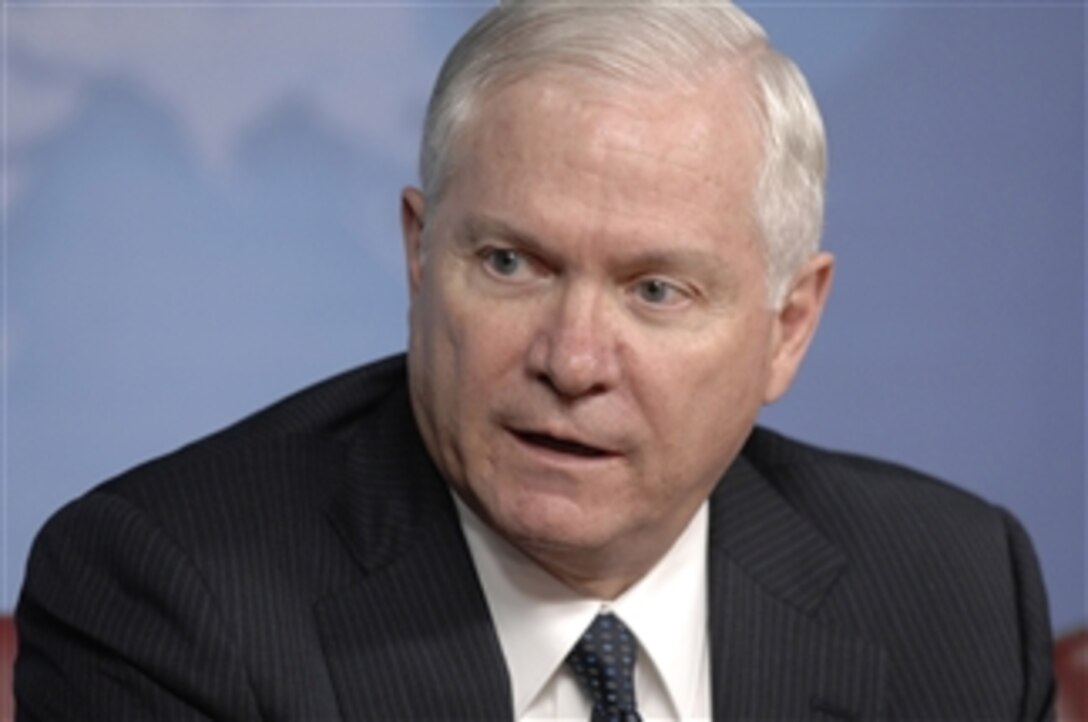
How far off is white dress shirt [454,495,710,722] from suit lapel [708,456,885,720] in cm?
4

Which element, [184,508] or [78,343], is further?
[78,343]

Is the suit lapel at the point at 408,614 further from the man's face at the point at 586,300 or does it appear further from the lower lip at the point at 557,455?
the lower lip at the point at 557,455

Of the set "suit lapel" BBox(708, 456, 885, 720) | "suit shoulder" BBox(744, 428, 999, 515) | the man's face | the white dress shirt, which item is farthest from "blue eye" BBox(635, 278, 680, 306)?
"suit shoulder" BBox(744, 428, 999, 515)

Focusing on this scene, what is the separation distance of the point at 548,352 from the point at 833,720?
2.45 feet

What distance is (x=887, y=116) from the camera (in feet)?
14.7

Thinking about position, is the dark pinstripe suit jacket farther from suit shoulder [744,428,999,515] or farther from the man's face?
the man's face

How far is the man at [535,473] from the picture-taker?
259cm

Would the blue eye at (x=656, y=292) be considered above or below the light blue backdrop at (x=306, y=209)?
below

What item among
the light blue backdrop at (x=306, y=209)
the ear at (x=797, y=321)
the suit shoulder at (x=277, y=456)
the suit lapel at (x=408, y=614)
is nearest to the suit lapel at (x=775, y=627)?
the ear at (x=797, y=321)

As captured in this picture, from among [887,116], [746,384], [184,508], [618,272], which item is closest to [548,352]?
[618,272]

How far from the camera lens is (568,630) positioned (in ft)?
9.30

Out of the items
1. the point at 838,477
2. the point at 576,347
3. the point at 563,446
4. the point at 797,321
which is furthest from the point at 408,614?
the point at 838,477

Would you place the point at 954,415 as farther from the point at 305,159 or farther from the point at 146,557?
the point at 146,557

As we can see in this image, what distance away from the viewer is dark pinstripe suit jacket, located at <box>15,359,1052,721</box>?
2.64m
